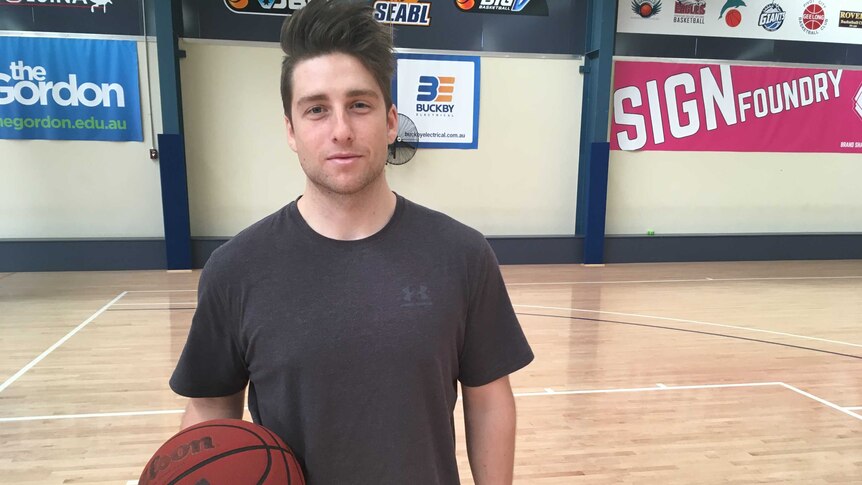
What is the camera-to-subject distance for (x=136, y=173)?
661 cm

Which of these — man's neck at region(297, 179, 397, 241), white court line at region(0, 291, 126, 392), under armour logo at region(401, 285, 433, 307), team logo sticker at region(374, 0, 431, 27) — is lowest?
white court line at region(0, 291, 126, 392)

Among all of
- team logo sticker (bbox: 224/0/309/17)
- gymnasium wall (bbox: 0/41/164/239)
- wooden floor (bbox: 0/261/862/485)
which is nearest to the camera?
wooden floor (bbox: 0/261/862/485)

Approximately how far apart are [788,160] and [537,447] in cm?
722

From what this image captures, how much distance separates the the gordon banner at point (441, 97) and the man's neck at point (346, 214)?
6.08 meters

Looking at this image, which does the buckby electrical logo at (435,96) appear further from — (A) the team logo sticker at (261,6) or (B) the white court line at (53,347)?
(B) the white court line at (53,347)

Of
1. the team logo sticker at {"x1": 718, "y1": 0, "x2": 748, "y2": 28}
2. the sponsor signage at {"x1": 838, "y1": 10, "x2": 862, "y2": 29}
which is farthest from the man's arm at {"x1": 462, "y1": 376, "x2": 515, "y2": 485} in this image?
the sponsor signage at {"x1": 838, "y1": 10, "x2": 862, "y2": 29}

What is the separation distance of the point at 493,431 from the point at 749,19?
8279mm

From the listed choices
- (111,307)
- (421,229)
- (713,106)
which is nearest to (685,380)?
(421,229)

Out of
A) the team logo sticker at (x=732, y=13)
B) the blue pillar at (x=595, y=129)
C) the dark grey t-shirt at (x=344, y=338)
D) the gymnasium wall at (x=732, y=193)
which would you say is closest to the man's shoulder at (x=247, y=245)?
the dark grey t-shirt at (x=344, y=338)

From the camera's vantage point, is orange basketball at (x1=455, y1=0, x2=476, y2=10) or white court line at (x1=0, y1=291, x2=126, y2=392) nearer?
white court line at (x1=0, y1=291, x2=126, y2=392)

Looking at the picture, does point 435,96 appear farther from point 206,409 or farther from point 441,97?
point 206,409

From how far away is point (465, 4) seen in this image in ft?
22.7

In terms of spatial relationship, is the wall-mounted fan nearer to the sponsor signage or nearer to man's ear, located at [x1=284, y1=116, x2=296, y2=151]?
man's ear, located at [x1=284, y1=116, x2=296, y2=151]

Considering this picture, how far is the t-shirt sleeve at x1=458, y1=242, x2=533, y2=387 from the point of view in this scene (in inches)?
39.8
